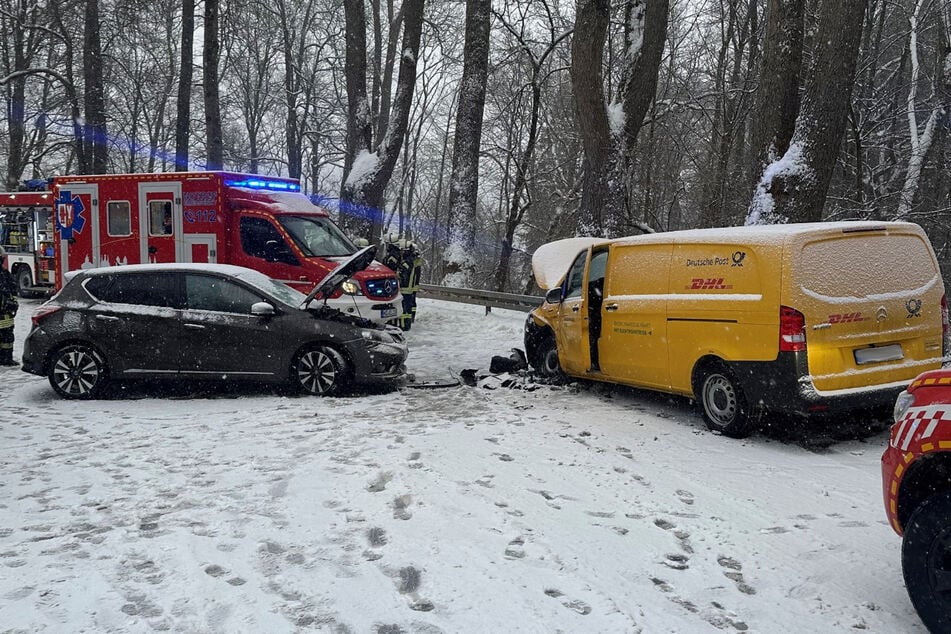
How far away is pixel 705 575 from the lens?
13.3ft

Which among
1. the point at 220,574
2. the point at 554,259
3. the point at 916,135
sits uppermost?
the point at 916,135

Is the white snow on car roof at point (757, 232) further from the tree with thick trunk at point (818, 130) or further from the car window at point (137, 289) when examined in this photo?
the car window at point (137, 289)

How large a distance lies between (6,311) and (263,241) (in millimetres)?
3793

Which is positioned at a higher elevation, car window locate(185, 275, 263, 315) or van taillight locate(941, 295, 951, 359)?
car window locate(185, 275, 263, 315)

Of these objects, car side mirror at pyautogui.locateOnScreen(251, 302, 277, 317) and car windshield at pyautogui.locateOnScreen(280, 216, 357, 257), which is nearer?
car side mirror at pyautogui.locateOnScreen(251, 302, 277, 317)

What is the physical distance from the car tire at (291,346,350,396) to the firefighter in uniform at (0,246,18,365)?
447 centimetres

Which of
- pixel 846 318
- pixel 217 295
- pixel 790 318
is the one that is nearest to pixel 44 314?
pixel 217 295

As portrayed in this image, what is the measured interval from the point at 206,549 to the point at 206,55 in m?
18.6

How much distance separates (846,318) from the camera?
621 centimetres

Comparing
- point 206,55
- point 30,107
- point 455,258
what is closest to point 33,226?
point 206,55

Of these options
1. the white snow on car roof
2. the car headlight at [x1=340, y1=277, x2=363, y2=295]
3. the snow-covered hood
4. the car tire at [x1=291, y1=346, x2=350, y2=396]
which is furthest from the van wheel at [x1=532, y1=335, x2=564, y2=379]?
the car headlight at [x1=340, y1=277, x2=363, y2=295]

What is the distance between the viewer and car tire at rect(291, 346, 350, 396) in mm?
8914

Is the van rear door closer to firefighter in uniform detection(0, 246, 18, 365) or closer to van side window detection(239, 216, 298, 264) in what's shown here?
van side window detection(239, 216, 298, 264)

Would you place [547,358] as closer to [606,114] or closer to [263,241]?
[606,114]
